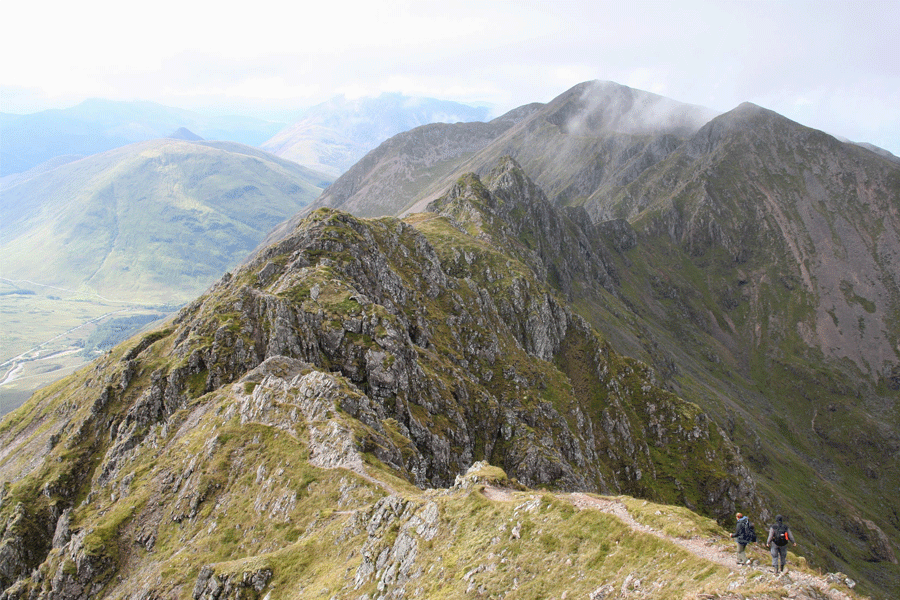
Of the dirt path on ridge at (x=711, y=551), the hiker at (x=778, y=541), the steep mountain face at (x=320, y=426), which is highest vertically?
the hiker at (x=778, y=541)

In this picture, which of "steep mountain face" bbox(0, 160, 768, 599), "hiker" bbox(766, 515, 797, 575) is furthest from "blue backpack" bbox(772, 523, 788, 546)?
"steep mountain face" bbox(0, 160, 768, 599)

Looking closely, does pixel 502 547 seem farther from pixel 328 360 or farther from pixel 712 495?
pixel 712 495

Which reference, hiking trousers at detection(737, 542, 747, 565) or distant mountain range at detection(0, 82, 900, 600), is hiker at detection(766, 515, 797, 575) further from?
hiking trousers at detection(737, 542, 747, 565)

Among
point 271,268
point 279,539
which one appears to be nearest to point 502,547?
point 279,539

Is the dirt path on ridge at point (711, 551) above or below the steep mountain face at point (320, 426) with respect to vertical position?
above

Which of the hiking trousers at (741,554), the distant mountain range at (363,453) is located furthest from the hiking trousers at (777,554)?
the hiking trousers at (741,554)

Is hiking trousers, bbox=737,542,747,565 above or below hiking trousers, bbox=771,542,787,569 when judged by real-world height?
below

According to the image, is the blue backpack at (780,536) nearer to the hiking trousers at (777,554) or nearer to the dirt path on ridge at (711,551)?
the hiking trousers at (777,554)
